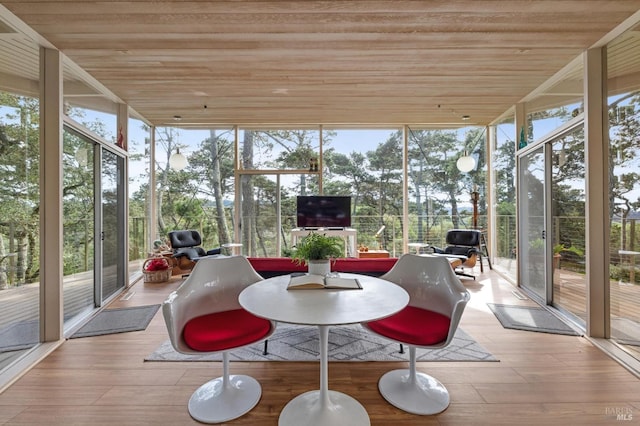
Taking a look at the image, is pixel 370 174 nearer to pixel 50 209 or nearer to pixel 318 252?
pixel 318 252

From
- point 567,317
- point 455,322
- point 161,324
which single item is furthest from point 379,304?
point 567,317

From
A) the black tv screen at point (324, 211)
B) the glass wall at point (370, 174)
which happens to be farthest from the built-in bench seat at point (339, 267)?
the glass wall at point (370, 174)

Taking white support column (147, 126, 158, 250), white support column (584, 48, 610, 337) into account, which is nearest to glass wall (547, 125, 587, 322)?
white support column (584, 48, 610, 337)

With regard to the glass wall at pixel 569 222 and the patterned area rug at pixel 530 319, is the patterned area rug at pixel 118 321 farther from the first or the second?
the glass wall at pixel 569 222

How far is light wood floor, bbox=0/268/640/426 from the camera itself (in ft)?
5.46

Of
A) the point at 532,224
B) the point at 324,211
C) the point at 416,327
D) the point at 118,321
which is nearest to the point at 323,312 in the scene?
the point at 416,327

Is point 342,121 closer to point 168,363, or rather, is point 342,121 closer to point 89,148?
point 89,148

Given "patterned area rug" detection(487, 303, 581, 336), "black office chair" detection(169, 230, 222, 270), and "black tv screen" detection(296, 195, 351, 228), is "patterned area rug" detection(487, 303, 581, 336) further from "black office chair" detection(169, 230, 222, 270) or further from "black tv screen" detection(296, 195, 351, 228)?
"black office chair" detection(169, 230, 222, 270)

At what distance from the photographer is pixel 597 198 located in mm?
2635

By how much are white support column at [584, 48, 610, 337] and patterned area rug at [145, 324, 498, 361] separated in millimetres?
1242

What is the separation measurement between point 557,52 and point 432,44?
135 centimetres

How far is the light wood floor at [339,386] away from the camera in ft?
5.46

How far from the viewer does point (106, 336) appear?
8.90 ft

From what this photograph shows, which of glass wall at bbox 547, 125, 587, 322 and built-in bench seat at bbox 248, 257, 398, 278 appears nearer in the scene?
built-in bench seat at bbox 248, 257, 398, 278
